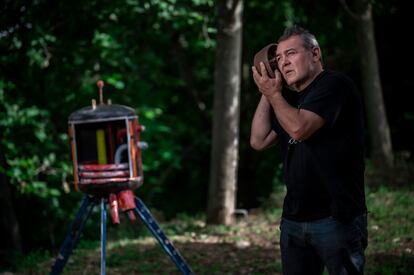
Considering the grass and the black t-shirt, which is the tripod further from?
the black t-shirt

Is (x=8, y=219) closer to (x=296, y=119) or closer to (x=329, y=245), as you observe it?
(x=329, y=245)

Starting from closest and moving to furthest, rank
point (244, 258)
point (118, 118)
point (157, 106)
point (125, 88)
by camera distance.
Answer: point (118, 118), point (244, 258), point (125, 88), point (157, 106)

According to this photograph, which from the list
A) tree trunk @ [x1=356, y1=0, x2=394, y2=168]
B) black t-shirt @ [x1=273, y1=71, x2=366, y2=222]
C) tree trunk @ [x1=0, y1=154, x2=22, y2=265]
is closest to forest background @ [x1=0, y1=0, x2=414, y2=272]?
tree trunk @ [x1=0, y1=154, x2=22, y2=265]

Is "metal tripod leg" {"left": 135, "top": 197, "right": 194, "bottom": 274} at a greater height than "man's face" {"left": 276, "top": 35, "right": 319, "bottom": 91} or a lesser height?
lesser

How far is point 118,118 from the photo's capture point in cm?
492

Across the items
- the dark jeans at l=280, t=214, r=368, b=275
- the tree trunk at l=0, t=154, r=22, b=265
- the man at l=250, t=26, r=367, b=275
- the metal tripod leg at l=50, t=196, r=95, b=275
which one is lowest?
the tree trunk at l=0, t=154, r=22, b=265

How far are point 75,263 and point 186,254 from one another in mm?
1137

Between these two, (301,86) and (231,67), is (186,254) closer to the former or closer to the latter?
(231,67)

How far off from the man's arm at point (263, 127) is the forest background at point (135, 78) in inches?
175

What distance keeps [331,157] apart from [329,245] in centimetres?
42

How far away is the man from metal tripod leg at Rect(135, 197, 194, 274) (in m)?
1.99

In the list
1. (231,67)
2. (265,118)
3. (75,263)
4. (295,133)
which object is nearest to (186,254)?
(75,263)

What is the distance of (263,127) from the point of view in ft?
11.2

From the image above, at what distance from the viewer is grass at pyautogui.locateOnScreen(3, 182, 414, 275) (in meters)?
5.82
